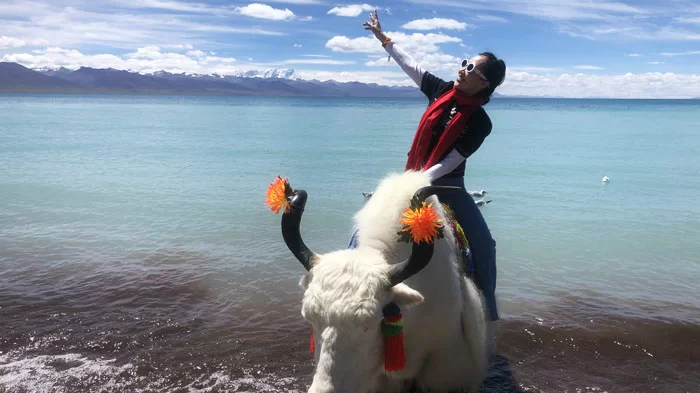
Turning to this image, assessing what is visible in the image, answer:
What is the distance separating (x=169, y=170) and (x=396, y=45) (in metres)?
13.1

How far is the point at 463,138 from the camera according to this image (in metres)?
3.30

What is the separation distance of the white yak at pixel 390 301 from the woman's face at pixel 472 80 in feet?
2.03

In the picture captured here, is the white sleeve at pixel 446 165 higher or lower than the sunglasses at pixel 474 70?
lower

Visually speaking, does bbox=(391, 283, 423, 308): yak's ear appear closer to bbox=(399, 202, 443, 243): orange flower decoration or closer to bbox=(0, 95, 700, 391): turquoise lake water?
bbox=(399, 202, 443, 243): orange flower decoration

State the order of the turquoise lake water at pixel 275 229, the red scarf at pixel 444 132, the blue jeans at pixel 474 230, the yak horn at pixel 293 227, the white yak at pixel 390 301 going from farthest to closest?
1. the turquoise lake water at pixel 275 229
2. the blue jeans at pixel 474 230
3. the red scarf at pixel 444 132
4. the yak horn at pixel 293 227
5. the white yak at pixel 390 301

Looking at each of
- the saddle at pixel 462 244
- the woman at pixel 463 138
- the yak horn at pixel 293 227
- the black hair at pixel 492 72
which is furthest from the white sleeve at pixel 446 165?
the yak horn at pixel 293 227

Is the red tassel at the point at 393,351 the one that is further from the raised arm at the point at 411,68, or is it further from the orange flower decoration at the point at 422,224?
the raised arm at the point at 411,68

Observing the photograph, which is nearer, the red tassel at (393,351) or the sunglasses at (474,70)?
the red tassel at (393,351)

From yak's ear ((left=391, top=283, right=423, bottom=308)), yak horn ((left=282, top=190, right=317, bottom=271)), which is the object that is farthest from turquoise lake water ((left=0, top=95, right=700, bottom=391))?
yak's ear ((left=391, top=283, right=423, bottom=308))

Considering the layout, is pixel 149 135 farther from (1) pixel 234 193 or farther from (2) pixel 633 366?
(2) pixel 633 366

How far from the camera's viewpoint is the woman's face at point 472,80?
327 cm

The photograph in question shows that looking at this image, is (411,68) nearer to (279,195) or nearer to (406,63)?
(406,63)

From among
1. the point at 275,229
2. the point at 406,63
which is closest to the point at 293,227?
the point at 406,63

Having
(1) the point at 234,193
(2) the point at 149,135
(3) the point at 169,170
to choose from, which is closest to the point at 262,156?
(3) the point at 169,170
